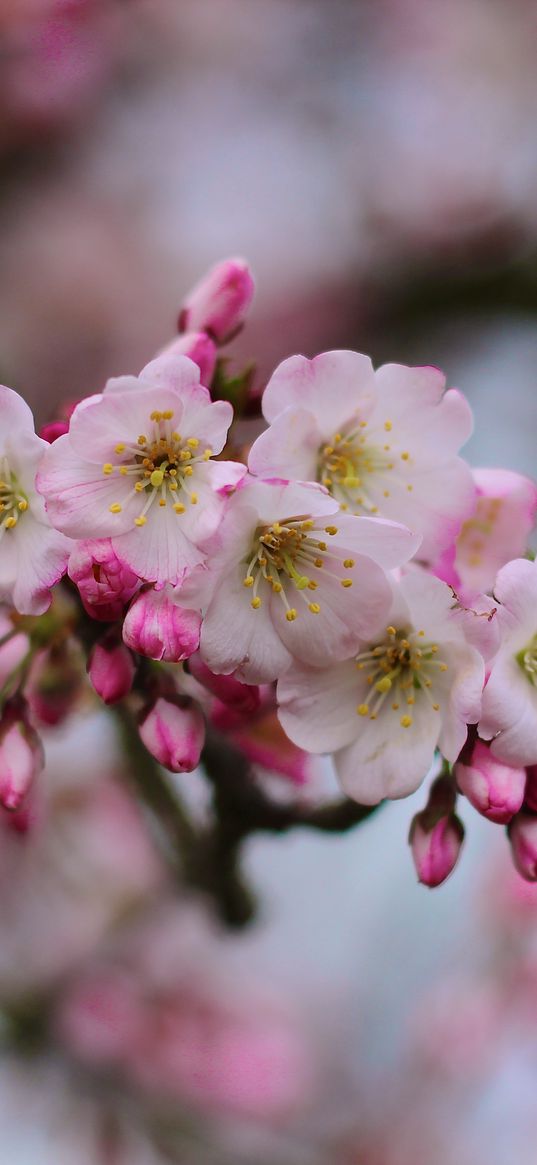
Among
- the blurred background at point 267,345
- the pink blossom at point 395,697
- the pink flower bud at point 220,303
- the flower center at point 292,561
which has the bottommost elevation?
the blurred background at point 267,345

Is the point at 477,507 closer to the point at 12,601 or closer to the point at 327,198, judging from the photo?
the point at 12,601

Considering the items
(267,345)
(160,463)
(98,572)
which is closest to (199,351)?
(160,463)

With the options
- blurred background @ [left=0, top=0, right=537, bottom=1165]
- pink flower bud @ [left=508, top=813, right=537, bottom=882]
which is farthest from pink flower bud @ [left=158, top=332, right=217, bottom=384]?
blurred background @ [left=0, top=0, right=537, bottom=1165]

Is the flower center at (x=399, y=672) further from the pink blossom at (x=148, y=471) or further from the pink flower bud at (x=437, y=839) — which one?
the pink blossom at (x=148, y=471)

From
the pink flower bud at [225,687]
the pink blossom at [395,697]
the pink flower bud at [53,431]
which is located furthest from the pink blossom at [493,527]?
the pink flower bud at [53,431]

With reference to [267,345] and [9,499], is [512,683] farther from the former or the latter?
[267,345]
